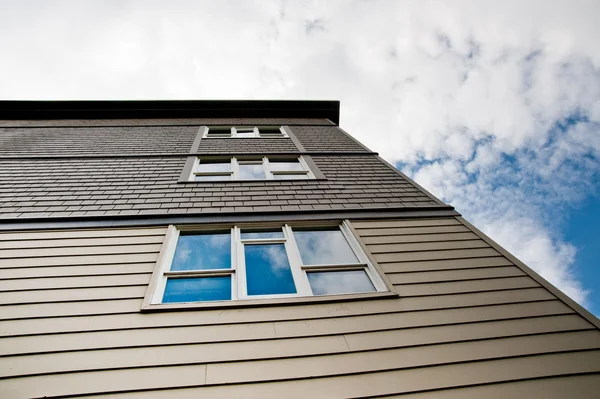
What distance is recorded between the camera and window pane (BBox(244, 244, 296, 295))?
3553mm

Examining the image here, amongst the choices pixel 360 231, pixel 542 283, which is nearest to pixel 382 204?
pixel 360 231

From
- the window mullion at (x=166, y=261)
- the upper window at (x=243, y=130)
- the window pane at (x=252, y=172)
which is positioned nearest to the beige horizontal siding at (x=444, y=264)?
the window mullion at (x=166, y=261)

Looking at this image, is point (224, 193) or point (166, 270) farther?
point (224, 193)

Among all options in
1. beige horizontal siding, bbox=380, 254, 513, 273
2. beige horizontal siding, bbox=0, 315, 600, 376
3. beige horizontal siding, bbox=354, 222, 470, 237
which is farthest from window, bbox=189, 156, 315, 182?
beige horizontal siding, bbox=0, 315, 600, 376

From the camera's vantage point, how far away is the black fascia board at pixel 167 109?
33.7ft

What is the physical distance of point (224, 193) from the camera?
5.50 metres

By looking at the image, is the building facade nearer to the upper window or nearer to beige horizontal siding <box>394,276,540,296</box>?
beige horizontal siding <box>394,276,540,296</box>

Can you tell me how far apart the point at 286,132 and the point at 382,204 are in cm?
478

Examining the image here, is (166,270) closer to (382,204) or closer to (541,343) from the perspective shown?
(382,204)

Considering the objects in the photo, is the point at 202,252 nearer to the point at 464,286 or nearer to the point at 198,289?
the point at 198,289

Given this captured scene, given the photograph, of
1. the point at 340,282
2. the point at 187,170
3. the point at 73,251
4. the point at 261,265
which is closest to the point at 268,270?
the point at 261,265

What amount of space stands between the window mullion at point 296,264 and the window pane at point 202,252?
0.78m

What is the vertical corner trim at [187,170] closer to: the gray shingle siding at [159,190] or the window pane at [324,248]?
the gray shingle siding at [159,190]

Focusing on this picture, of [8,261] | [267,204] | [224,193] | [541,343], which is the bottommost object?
[541,343]
